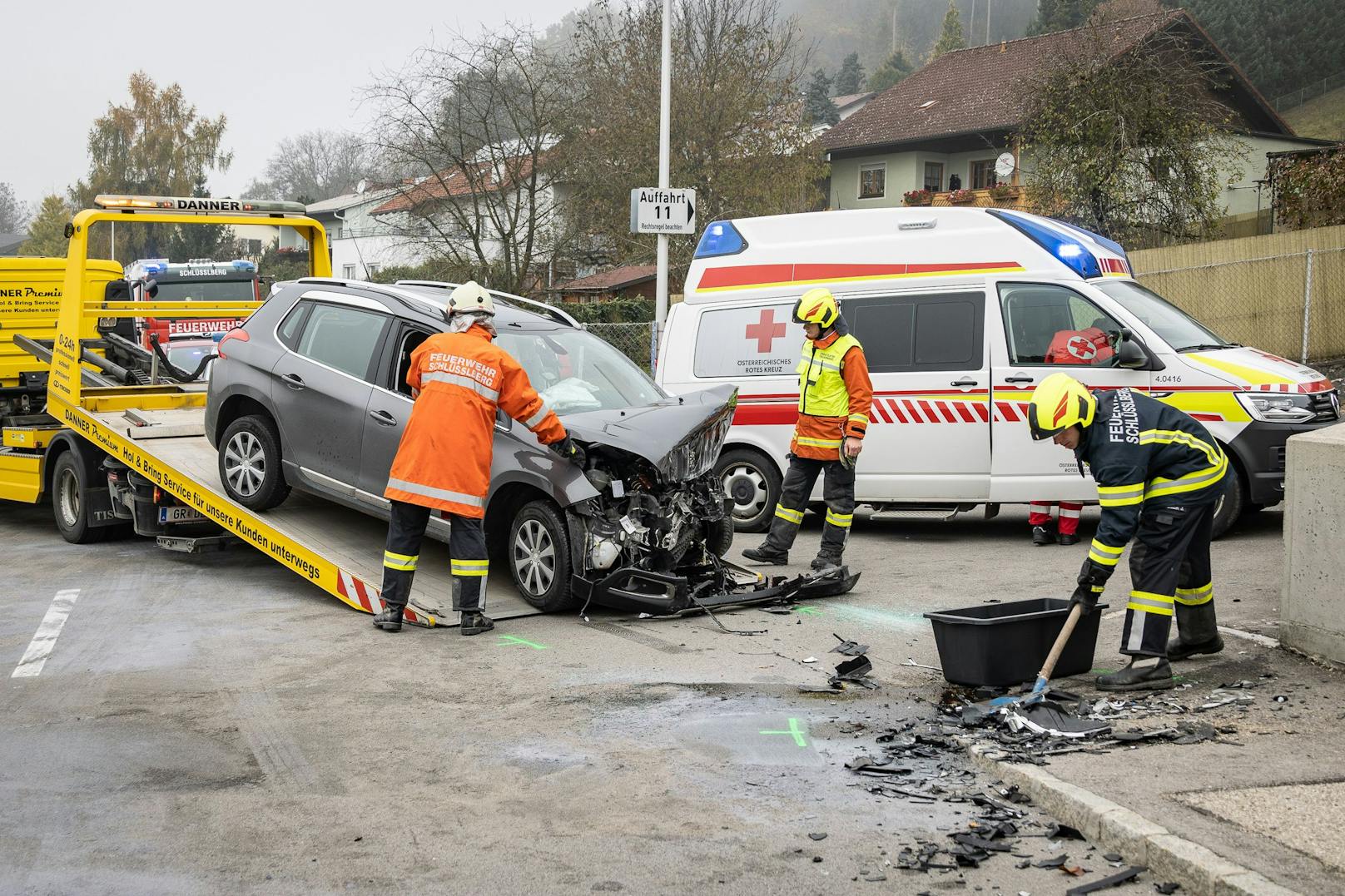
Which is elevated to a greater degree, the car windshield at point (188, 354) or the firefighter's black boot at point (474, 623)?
the car windshield at point (188, 354)

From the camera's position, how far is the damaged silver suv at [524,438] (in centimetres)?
766

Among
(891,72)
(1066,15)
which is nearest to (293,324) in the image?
(1066,15)

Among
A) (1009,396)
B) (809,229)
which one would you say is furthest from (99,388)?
(1009,396)

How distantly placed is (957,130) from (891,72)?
46144 millimetres

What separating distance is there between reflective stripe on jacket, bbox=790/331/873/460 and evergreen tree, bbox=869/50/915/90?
74595mm

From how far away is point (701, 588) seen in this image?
813 cm

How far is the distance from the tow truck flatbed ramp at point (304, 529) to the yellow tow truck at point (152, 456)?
12 mm

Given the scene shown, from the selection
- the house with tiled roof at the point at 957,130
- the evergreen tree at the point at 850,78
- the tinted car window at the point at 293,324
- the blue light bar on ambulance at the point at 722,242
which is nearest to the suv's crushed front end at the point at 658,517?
the tinted car window at the point at 293,324

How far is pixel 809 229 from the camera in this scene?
11102 millimetres

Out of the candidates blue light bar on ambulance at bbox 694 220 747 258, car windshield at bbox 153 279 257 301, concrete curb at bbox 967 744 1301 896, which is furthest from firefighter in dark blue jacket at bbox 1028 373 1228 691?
car windshield at bbox 153 279 257 301

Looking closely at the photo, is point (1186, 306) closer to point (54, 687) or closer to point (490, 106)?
point (490, 106)

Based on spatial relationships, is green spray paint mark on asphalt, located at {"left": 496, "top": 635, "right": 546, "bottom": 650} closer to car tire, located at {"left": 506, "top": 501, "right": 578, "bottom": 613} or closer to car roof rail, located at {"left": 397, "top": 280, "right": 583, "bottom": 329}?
car tire, located at {"left": 506, "top": 501, "right": 578, "bottom": 613}

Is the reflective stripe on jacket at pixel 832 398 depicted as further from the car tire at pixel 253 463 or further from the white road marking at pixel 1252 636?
the car tire at pixel 253 463

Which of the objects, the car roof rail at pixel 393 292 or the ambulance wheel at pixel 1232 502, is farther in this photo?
the ambulance wheel at pixel 1232 502
